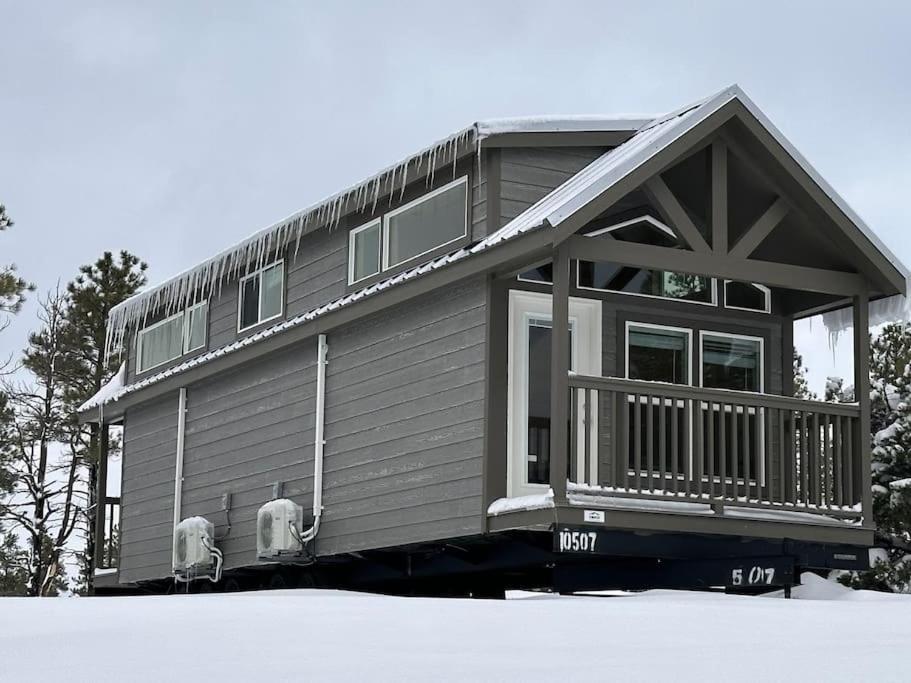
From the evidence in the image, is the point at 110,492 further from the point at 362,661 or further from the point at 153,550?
the point at 362,661

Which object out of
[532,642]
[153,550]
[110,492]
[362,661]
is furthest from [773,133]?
[110,492]

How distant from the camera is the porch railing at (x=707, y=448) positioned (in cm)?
1282

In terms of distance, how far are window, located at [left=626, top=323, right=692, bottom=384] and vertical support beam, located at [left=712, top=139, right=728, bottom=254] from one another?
151 cm

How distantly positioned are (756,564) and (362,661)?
7144mm

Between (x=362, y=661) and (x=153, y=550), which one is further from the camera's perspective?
(x=153, y=550)

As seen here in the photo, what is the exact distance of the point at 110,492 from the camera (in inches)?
1553

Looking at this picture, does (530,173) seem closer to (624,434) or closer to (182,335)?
(624,434)

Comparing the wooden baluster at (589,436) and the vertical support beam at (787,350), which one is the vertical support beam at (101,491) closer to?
the wooden baluster at (589,436)

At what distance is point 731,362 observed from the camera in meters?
15.1

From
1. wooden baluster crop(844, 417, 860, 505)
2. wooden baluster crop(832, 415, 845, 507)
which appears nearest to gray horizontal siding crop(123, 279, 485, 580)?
wooden baluster crop(832, 415, 845, 507)

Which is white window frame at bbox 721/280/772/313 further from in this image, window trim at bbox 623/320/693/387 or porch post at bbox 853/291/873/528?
porch post at bbox 853/291/873/528

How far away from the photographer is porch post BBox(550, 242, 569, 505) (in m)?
12.4

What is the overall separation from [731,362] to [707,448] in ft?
6.38

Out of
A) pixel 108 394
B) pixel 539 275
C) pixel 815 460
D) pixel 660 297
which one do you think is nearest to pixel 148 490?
pixel 108 394
